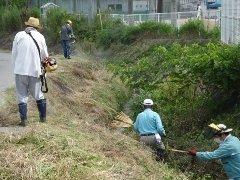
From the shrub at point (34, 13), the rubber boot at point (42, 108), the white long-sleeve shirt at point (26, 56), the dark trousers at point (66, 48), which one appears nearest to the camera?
the white long-sleeve shirt at point (26, 56)

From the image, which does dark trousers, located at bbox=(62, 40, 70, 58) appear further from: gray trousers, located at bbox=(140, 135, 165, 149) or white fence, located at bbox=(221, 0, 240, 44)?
gray trousers, located at bbox=(140, 135, 165, 149)

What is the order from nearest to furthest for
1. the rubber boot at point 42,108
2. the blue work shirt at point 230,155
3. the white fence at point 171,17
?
1. the blue work shirt at point 230,155
2. the rubber boot at point 42,108
3. the white fence at point 171,17

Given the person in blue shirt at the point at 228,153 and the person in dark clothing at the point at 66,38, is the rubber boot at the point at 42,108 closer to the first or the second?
the person in blue shirt at the point at 228,153

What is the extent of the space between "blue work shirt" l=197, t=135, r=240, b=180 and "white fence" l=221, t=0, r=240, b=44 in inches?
444

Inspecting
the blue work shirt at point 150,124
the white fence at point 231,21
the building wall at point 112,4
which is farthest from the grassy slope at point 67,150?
the building wall at point 112,4

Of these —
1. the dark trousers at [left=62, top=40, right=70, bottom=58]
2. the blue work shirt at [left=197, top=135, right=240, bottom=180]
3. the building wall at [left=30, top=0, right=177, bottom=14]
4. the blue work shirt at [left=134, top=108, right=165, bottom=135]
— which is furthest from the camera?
the building wall at [left=30, top=0, right=177, bottom=14]

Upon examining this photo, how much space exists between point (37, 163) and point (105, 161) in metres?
1.12

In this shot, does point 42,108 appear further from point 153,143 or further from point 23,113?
point 153,143

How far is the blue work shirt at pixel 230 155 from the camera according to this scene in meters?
10.2

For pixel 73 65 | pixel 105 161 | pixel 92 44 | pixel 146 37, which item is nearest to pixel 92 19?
pixel 92 44

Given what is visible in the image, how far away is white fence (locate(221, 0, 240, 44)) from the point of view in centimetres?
2252

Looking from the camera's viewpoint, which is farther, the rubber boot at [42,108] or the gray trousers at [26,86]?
the rubber boot at [42,108]

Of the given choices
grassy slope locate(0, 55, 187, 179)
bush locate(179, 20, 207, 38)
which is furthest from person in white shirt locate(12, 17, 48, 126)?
bush locate(179, 20, 207, 38)

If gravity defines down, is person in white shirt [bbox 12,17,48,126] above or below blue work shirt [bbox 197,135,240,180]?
above
